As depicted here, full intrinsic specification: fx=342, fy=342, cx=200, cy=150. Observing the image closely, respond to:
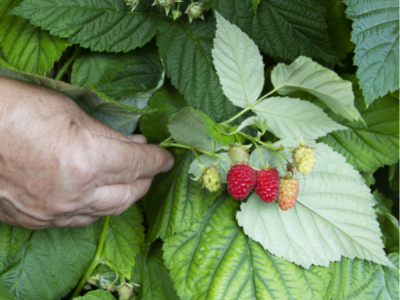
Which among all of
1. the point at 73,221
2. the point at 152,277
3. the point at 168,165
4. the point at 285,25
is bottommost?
the point at 152,277

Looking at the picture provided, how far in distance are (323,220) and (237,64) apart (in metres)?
0.41

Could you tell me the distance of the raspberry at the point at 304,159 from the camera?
25.3 inches

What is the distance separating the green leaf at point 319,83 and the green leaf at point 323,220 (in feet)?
0.54

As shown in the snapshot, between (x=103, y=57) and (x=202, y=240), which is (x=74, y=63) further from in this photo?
(x=202, y=240)

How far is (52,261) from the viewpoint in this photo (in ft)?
3.15

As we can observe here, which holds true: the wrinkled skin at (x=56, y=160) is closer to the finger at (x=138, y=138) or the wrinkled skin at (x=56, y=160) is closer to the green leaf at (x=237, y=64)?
the finger at (x=138, y=138)

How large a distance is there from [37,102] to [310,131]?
1.80 feet

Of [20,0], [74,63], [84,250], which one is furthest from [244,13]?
[84,250]

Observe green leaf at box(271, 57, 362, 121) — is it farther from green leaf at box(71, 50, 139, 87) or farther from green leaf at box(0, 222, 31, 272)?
green leaf at box(0, 222, 31, 272)

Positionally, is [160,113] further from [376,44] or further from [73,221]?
[376,44]

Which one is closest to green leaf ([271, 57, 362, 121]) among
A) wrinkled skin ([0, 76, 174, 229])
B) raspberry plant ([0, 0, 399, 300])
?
raspberry plant ([0, 0, 399, 300])

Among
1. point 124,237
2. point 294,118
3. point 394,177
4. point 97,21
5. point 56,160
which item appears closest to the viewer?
point 56,160

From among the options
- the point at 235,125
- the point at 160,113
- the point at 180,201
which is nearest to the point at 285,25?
the point at 235,125

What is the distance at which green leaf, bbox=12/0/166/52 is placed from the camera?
2.64 ft
